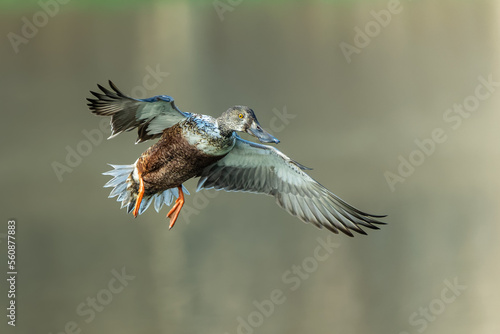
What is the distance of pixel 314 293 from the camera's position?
173 inches

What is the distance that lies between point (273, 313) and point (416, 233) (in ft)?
4.32

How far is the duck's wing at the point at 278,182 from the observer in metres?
2.85

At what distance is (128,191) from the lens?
2770 millimetres

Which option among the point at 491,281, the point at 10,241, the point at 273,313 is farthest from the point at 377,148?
the point at 10,241

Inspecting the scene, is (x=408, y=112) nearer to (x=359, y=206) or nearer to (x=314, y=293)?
(x=359, y=206)

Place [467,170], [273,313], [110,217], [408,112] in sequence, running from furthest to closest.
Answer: [408,112], [467,170], [110,217], [273,313]
